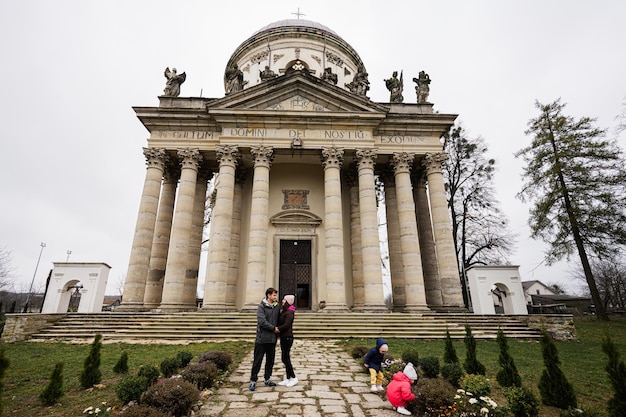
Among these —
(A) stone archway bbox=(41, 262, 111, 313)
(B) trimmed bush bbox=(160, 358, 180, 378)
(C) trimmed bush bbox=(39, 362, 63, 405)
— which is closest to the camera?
(C) trimmed bush bbox=(39, 362, 63, 405)

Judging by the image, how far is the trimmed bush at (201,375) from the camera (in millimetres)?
5086

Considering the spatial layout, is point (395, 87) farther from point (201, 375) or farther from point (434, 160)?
point (201, 375)

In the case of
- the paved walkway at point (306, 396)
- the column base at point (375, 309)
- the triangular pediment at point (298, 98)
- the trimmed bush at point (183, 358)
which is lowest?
the paved walkway at point (306, 396)

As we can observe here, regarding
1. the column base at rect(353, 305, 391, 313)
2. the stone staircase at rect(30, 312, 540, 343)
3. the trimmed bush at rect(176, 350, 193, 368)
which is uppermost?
the column base at rect(353, 305, 391, 313)

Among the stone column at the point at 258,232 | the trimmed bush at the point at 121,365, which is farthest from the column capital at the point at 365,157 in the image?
the trimmed bush at the point at 121,365

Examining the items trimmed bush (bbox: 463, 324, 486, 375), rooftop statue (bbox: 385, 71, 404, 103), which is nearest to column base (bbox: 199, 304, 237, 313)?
trimmed bush (bbox: 463, 324, 486, 375)

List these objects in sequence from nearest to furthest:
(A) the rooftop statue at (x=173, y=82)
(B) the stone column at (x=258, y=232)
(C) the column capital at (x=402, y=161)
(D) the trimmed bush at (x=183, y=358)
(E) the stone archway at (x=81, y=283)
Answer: (D) the trimmed bush at (x=183, y=358), (E) the stone archway at (x=81, y=283), (B) the stone column at (x=258, y=232), (C) the column capital at (x=402, y=161), (A) the rooftop statue at (x=173, y=82)

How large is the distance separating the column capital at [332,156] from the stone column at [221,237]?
4671 mm

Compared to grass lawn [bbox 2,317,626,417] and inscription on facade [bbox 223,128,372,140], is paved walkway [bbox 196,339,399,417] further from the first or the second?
inscription on facade [bbox 223,128,372,140]

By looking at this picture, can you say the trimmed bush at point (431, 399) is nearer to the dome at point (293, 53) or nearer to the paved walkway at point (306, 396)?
the paved walkway at point (306, 396)

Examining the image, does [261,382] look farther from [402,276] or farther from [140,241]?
[402,276]

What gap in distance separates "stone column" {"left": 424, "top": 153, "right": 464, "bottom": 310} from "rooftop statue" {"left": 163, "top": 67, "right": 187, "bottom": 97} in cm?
1509

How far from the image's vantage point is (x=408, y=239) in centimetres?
1666

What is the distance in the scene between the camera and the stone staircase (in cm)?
1172
